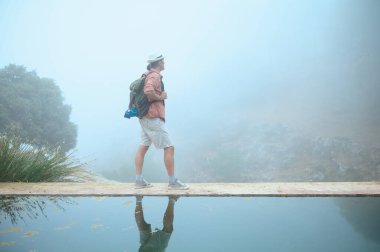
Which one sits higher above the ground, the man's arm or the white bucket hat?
the white bucket hat

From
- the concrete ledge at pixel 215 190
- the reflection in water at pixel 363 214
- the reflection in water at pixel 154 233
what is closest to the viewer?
the reflection in water at pixel 154 233

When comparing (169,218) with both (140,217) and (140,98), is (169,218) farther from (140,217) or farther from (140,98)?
(140,98)

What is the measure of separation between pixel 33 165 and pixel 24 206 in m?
1.59

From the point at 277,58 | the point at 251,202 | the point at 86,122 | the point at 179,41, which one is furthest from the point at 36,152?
the point at 179,41

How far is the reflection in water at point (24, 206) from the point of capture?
363 centimetres

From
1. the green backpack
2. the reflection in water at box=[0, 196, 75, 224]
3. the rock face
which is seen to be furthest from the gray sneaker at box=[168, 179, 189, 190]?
the rock face

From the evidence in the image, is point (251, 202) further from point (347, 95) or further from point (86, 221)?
point (347, 95)

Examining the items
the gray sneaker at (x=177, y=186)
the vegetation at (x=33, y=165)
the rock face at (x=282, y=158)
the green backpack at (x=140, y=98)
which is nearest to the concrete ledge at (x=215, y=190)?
the gray sneaker at (x=177, y=186)

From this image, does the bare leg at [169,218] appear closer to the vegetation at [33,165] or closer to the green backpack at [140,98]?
the green backpack at [140,98]

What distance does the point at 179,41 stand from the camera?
→ 180000mm

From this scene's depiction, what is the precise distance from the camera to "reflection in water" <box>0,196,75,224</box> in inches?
143

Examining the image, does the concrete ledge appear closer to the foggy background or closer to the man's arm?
the man's arm

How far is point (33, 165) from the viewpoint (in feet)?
17.8

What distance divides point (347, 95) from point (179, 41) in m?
132
